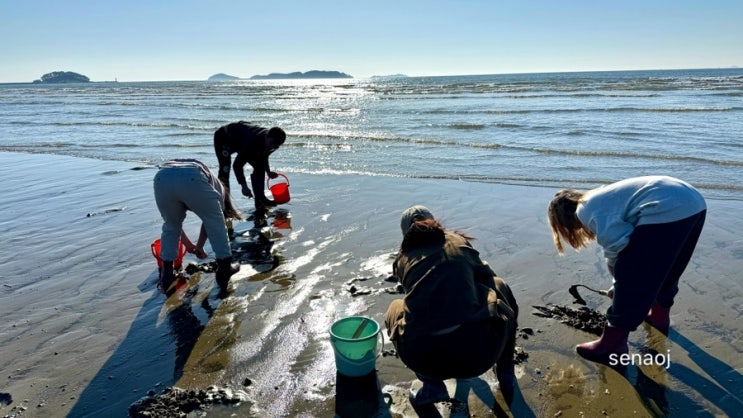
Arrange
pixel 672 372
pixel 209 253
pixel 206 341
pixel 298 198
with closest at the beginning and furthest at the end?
pixel 672 372, pixel 206 341, pixel 209 253, pixel 298 198

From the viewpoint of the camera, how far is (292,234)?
6.73m

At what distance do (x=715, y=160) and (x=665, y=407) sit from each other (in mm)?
9277

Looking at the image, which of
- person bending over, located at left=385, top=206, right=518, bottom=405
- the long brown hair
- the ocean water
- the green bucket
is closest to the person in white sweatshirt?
person bending over, located at left=385, top=206, right=518, bottom=405

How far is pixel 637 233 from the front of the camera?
3316mm

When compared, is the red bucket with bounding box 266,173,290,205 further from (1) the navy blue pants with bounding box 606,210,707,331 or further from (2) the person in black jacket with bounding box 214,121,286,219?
(1) the navy blue pants with bounding box 606,210,707,331

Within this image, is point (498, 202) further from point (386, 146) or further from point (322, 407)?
point (386, 146)

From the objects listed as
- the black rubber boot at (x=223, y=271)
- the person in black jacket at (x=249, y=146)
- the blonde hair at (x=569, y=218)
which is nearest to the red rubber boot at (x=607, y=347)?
the blonde hair at (x=569, y=218)

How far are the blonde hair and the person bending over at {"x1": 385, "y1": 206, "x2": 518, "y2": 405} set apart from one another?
985mm

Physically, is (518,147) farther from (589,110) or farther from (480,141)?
(589,110)

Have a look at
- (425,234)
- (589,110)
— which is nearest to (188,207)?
(425,234)

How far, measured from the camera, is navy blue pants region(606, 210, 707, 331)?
10.8 feet

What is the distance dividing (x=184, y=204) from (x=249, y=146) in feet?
9.39

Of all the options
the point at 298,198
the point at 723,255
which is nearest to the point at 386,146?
the point at 298,198

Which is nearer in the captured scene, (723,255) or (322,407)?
(322,407)
